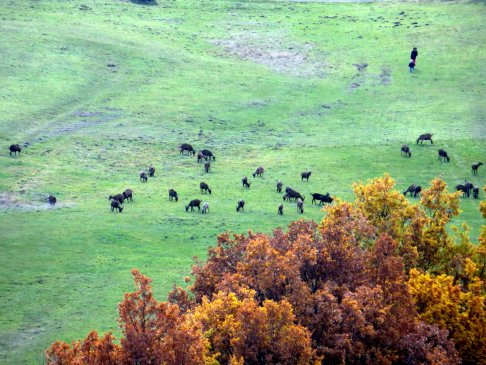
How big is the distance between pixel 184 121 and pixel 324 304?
46576 mm

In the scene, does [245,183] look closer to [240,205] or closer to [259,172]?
[259,172]

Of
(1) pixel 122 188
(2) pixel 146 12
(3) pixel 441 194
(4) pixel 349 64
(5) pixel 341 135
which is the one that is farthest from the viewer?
(2) pixel 146 12

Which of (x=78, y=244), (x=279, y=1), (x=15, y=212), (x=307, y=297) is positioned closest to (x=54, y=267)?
(x=78, y=244)

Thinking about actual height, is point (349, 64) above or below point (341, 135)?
above

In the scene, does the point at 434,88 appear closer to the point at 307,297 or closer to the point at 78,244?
the point at 78,244

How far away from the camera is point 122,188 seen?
61125mm

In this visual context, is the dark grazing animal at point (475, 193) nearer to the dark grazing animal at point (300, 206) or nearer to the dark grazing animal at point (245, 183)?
the dark grazing animal at point (300, 206)

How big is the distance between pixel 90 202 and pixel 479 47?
55.0m

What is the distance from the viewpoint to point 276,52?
96.6 m

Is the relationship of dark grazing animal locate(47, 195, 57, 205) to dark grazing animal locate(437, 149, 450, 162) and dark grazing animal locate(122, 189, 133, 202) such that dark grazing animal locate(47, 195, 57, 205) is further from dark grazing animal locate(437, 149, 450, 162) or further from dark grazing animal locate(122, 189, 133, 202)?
dark grazing animal locate(437, 149, 450, 162)

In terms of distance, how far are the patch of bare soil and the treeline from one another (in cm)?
5224

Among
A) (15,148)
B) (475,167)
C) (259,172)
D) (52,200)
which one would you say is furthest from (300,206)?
(15,148)

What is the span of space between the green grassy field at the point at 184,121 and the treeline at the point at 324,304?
10367 millimetres

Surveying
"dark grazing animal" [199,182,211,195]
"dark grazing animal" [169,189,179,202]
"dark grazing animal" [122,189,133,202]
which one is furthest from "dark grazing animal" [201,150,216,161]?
"dark grazing animal" [122,189,133,202]
